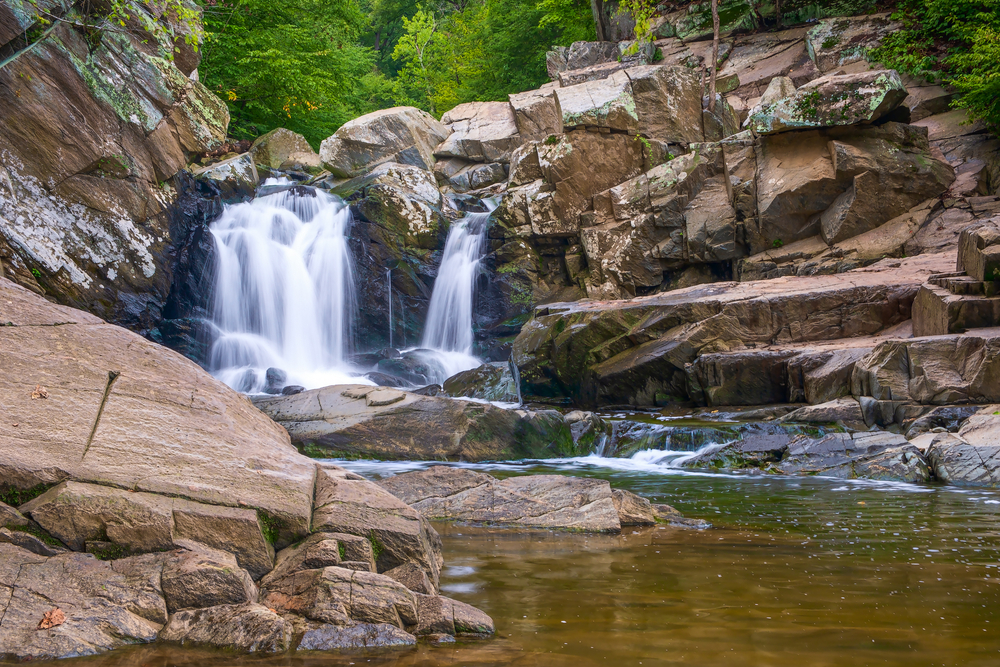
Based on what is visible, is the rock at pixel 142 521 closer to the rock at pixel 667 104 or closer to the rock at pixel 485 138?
the rock at pixel 667 104

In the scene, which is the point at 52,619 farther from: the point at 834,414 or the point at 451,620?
the point at 834,414

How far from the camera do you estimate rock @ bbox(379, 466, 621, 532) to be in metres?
5.64

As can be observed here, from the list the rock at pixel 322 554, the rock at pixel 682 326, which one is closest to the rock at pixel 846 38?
the rock at pixel 682 326

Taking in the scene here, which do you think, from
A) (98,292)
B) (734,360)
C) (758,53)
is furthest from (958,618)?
(758,53)

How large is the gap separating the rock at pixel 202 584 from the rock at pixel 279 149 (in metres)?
19.4

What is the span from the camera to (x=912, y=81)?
64.2 feet

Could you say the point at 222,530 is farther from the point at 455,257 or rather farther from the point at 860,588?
the point at 455,257

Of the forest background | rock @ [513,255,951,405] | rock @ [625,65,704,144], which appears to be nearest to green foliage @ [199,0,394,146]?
the forest background

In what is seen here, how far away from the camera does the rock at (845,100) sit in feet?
48.2

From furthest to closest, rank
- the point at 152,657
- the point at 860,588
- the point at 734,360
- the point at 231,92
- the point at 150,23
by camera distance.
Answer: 1. the point at 231,92
2. the point at 734,360
3. the point at 150,23
4. the point at 860,588
5. the point at 152,657

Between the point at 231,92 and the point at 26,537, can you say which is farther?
the point at 231,92

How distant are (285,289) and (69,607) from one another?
13.9m

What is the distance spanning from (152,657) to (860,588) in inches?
140

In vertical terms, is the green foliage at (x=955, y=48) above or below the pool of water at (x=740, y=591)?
above
